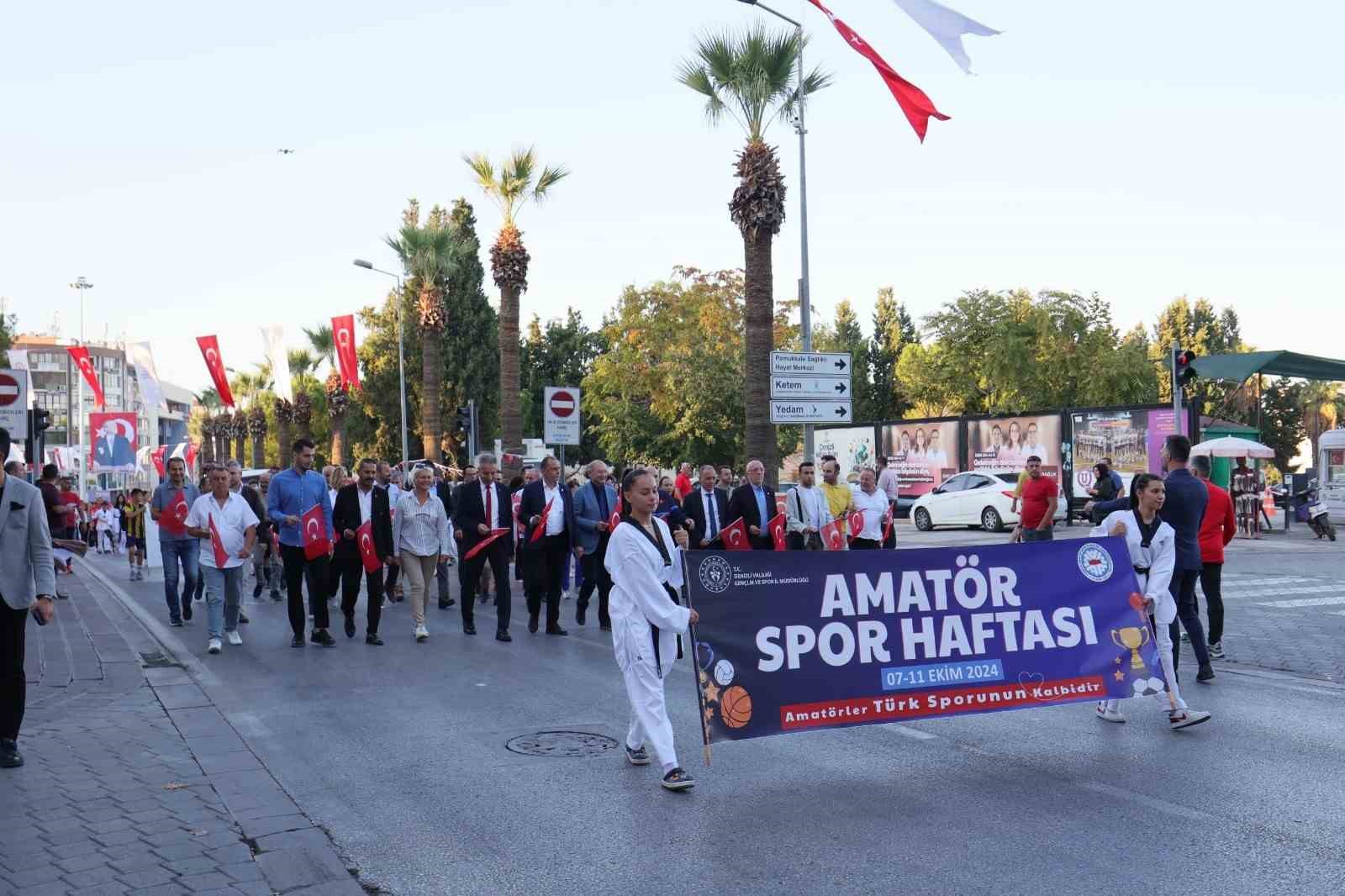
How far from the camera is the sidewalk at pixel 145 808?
15.9 ft

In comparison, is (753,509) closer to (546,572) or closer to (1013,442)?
(546,572)

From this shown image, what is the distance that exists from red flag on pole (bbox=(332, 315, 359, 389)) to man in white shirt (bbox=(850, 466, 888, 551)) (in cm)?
3222

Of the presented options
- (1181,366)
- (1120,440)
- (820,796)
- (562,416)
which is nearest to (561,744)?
(820,796)

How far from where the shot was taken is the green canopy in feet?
95.6

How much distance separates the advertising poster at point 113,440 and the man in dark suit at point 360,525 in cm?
1909

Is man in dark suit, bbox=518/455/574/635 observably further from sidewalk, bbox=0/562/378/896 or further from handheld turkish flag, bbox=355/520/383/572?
sidewalk, bbox=0/562/378/896

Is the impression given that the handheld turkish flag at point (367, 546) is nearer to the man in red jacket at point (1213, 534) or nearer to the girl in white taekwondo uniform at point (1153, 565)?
the girl in white taekwondo uniform at point (1153, 565)

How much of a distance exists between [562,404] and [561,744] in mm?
14022

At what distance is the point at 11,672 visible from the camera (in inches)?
269

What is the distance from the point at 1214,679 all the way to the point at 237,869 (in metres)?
7.53

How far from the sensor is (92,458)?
99.5 ft

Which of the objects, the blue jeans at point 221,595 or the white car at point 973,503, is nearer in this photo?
the blue jeans at point 221,595

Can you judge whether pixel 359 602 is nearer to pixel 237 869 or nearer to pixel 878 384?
pixel 237 869

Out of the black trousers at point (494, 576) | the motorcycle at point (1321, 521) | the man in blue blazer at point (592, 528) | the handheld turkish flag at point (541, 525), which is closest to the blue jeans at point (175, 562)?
the black trousers at point (494, 576)
